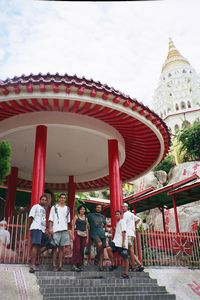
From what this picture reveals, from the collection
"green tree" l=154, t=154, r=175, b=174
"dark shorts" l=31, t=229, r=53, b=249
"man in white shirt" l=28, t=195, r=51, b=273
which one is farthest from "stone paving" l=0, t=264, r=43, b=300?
"green tree" l=154, t=154, r=175, b=174

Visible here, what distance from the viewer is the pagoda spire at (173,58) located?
63356 millimetres

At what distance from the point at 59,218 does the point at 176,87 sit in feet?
192

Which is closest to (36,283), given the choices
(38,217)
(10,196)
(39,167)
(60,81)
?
(38,217)

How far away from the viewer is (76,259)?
6.23 meters

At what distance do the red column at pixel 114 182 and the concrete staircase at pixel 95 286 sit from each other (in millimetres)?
1826

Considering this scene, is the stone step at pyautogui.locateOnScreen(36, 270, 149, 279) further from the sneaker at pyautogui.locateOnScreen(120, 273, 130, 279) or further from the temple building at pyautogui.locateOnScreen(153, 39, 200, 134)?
the temple building at pyautogui.locateOnScreen(153, 39, 200, 134)

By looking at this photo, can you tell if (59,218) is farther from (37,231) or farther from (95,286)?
(95,286)

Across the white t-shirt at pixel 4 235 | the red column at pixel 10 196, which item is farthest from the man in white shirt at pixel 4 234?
the red column at pixel 10 196

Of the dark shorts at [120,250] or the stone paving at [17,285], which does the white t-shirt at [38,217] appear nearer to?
the stone paving at [17,285]

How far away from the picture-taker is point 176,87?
61156 mm

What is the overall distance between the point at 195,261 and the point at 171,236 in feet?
3.30

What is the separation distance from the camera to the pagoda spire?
63.4 meters

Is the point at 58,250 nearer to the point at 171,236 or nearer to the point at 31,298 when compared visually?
the point at 31,298

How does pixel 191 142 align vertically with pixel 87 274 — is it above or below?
above
